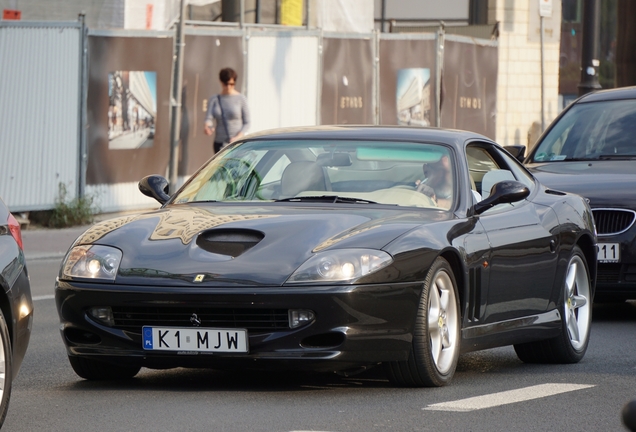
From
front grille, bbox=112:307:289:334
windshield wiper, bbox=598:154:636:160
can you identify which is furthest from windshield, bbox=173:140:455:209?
windshield wiper, bbox=598:154:636:160

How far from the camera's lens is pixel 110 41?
1847 centimetres

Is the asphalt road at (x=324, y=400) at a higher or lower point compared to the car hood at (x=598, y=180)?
lower

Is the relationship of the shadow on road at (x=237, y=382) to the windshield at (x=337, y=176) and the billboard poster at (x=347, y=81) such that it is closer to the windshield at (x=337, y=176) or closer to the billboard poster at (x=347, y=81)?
the windshield at (x=337, y=176)

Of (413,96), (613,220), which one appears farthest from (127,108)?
(613,220)

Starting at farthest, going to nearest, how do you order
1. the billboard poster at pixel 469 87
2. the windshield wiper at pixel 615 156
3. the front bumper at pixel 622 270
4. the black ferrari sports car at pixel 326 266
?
the billboard poster at pixel 469 87
the windshield wiper at pixel 615 156
the front bumper at pixel 622 270
the black ferrari sports car at pixel 326 266

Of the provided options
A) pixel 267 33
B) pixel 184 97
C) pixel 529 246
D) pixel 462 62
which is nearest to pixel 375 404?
pixel 529 246

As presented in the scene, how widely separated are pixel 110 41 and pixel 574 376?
464 inches

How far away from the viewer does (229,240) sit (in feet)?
22.6

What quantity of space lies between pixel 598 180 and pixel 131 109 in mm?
9421

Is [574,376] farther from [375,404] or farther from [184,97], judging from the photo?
[184,97]

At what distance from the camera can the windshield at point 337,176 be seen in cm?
768

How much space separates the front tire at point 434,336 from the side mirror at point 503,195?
2.15ft

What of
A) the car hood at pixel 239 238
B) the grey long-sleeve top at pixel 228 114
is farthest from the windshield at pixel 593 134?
the grey long-sleeve top at pixel 228 114

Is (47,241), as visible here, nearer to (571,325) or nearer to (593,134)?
(593,134)
